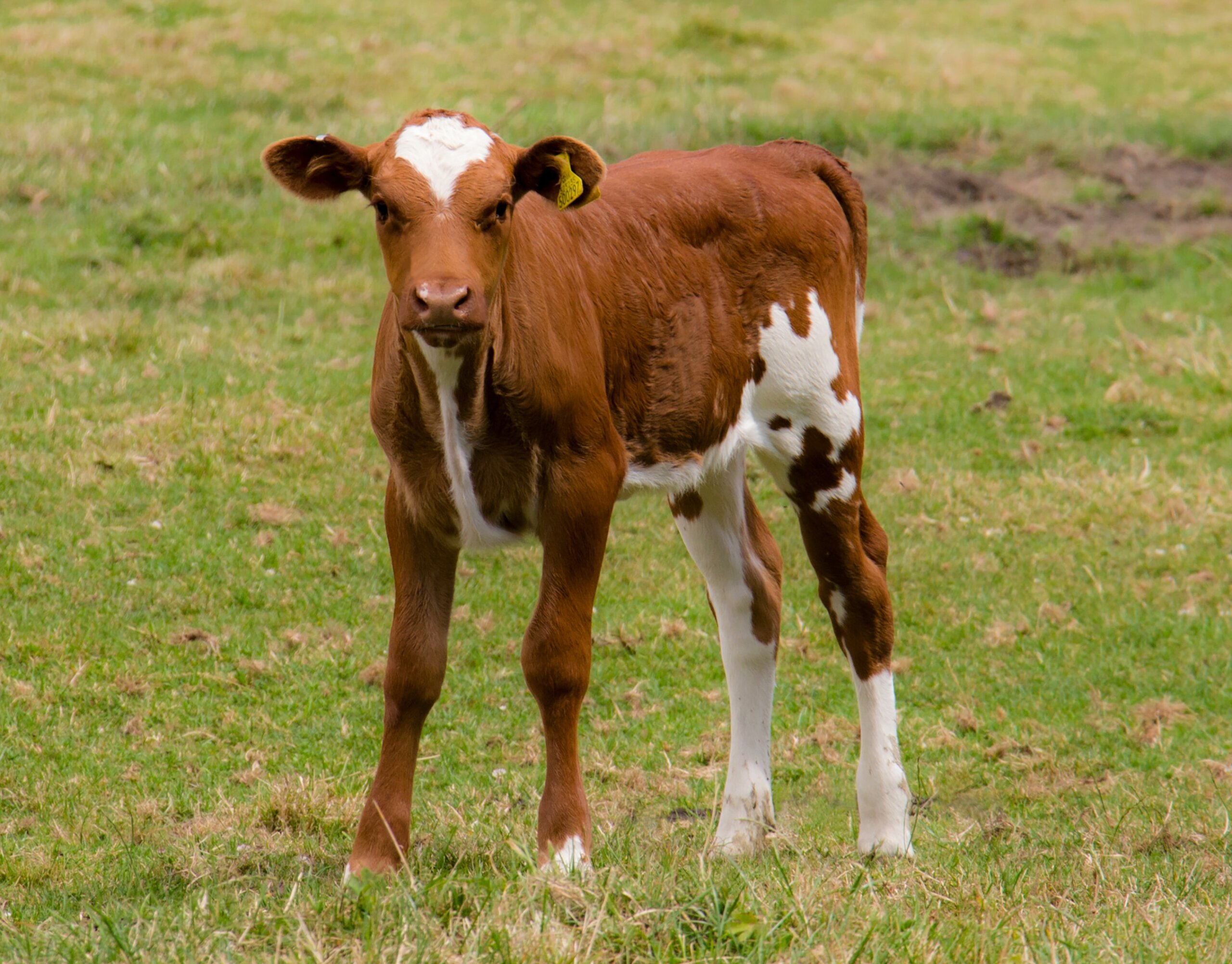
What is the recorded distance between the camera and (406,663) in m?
4.94

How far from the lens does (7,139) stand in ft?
41.5

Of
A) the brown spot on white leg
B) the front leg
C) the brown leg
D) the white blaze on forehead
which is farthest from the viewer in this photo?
the brown spot on white leg

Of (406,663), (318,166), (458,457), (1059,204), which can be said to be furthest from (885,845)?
(1059,204)

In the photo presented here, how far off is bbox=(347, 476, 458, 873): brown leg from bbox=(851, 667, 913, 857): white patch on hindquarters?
1.86 metres

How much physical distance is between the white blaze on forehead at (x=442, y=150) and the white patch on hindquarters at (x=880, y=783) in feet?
9.02

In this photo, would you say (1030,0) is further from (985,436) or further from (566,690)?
(566,690)

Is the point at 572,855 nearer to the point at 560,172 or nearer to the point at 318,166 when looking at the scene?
the point at 560,172

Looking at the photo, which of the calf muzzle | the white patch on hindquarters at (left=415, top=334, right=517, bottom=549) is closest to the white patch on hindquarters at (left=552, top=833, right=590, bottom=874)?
the white patch on hindquarters at (left=415, top=334, right=517, bottom=549)

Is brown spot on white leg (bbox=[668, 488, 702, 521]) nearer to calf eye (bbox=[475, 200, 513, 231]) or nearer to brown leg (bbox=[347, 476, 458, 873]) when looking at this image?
brown leg (bbox=[347, 476, 458, 873])

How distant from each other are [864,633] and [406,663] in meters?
1.99

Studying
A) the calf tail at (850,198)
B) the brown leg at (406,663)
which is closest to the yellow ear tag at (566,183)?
the brown leg at (406,663)

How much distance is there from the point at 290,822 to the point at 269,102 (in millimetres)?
9983

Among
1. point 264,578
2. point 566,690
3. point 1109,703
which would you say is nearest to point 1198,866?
point 1109,703

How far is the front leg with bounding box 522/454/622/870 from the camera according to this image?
4770 millimetres
